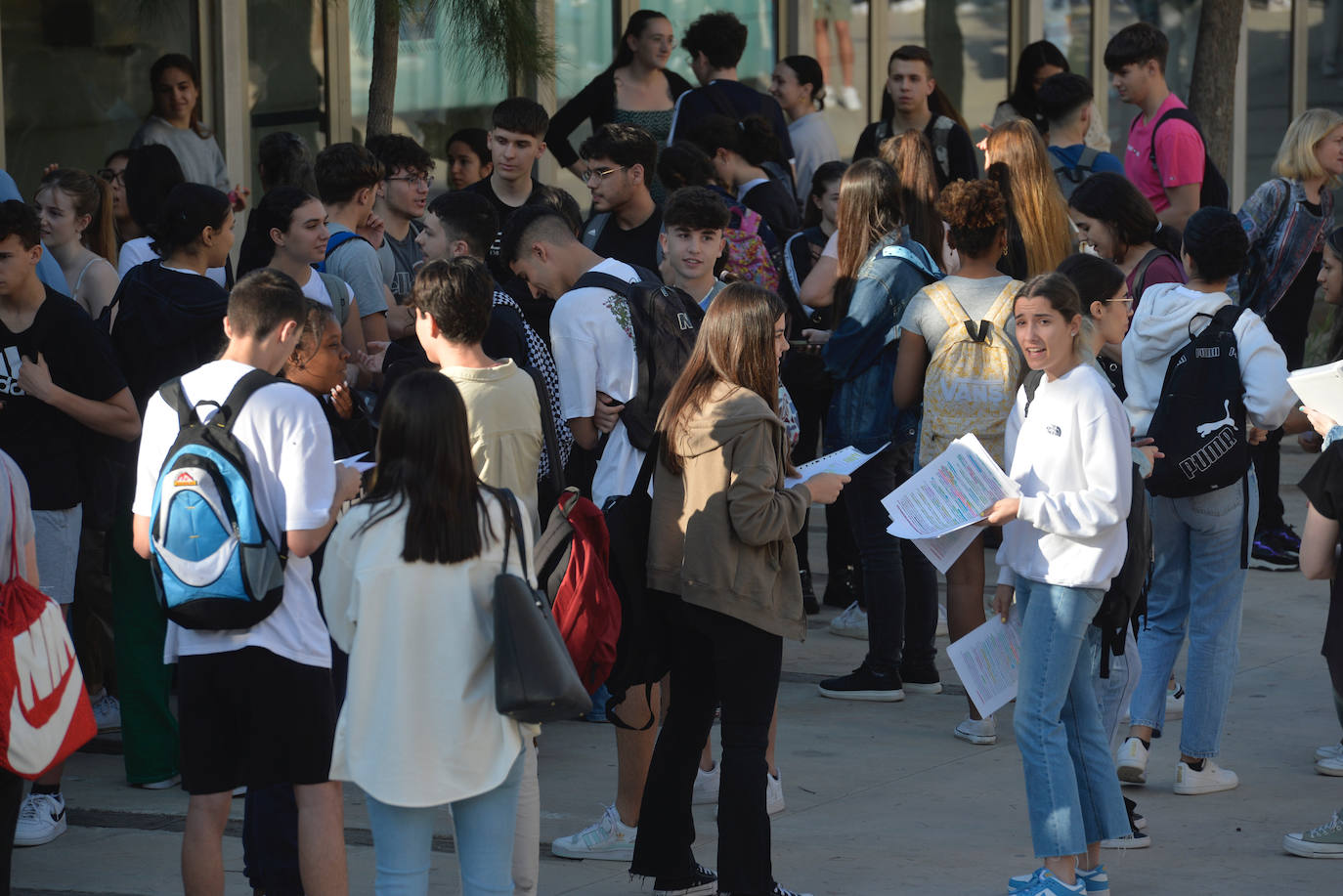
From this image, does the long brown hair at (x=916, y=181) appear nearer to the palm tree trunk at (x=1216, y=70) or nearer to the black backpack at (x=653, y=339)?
the black backpack at (x=653, y=339)

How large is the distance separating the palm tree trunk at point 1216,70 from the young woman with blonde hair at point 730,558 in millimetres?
8940

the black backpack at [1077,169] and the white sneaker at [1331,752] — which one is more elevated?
the black backpack at [1077,169]

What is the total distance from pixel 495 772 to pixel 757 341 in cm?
147

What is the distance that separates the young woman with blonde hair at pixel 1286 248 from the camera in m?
8.02

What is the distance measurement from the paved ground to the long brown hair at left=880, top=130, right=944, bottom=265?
1948 millimetres

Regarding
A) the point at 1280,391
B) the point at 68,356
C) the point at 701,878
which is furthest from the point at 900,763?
the point at 68,356

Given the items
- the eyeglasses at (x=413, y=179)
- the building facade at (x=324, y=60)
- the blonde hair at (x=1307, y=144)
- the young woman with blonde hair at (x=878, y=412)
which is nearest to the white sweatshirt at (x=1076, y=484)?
the young woman with blonde hair at (x=878, y=412)

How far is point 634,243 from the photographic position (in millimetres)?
6812

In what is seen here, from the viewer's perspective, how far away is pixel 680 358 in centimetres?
561

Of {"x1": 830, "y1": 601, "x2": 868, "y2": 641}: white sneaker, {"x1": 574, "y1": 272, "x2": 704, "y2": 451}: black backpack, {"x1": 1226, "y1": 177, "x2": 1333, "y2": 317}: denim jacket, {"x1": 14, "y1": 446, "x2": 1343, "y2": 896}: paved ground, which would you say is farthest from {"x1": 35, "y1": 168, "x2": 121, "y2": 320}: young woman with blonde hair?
{"x1": 1226, "y1": 177, "x2": 1333, "y2": 317}: denim jacket

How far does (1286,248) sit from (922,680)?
10.3 feet

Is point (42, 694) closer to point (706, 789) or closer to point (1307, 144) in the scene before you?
point (706, 789)

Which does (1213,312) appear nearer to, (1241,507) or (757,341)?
(1241,507)

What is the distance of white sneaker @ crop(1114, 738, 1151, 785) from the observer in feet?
19.3
